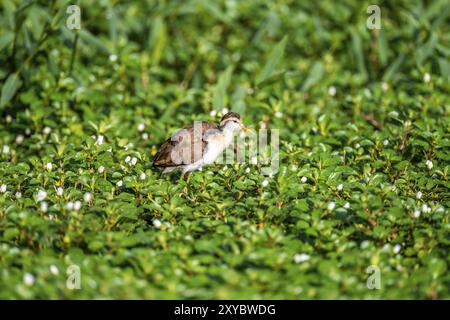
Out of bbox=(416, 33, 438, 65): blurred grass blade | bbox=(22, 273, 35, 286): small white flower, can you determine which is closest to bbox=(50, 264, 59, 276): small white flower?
bbox=(22, 273, 35, 286): small white flower

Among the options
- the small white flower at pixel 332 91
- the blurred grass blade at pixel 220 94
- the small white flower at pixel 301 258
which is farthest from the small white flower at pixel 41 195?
the small white flower at pixel 332 91

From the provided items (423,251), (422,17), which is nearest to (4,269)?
(423,251)

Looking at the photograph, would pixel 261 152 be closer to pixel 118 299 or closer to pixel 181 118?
pixel 181 118

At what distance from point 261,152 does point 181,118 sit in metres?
1.50

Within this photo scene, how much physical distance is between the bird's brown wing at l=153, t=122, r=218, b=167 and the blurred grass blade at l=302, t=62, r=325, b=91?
2954 millimetres

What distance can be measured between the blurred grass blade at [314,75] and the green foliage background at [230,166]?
4 centimetres

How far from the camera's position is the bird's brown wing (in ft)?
23.5

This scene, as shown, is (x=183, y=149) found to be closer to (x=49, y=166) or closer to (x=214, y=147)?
(x=214, y=147)

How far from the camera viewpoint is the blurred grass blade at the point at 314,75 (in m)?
10.0

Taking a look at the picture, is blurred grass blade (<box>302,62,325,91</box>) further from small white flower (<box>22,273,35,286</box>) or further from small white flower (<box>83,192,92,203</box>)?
small white flower (<box>22,273,35,286</box>)

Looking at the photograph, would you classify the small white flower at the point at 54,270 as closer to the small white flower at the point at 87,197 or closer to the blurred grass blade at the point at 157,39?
the small white flower at the point at 87,197

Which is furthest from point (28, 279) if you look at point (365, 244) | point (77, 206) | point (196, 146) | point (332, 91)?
point (332, 91)

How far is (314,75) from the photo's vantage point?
10.2 m

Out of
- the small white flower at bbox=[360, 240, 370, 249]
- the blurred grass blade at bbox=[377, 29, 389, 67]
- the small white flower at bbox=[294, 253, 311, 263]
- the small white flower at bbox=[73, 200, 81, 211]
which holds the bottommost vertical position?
the small white flower at bbox=[294, 253, 311, 263]
